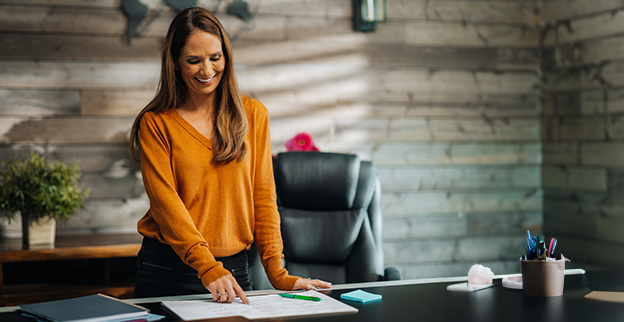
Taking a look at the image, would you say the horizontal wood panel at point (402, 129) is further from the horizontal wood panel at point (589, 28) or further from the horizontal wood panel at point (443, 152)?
the horizontal wood panel at point (589, 28)

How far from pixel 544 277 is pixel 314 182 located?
0.95m

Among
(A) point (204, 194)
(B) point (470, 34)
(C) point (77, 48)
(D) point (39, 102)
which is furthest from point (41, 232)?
(B) point (470, 34)

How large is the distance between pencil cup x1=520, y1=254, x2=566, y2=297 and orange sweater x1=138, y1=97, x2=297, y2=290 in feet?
1.88

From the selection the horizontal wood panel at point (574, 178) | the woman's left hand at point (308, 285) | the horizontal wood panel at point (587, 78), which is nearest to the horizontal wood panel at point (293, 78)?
the horizontal wood panel at point (587, 78)

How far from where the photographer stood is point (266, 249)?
153 cm

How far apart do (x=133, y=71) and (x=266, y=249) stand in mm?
1477

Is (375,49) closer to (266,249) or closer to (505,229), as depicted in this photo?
(505,229)

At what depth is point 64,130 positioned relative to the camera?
256cm

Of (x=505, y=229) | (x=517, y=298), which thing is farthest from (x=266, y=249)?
(x=505, y=229)

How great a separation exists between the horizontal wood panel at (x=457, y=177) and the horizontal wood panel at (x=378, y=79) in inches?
17.3

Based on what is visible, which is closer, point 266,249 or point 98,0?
point 266,249

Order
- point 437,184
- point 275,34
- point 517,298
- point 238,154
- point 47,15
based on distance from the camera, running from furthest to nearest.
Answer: point 437,184, point 275,34, point 47,15, point 238,154, point 517,298

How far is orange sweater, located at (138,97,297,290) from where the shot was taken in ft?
4.54

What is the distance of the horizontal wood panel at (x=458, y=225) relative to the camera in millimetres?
3026
